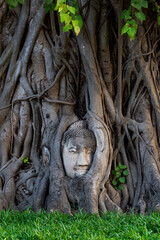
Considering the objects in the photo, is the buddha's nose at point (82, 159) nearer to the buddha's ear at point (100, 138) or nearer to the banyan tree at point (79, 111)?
the banyan tree at point (79, 111)

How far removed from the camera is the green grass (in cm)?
252

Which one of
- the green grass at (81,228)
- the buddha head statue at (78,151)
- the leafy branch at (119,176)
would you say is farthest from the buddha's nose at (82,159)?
the green grass at (81,228)

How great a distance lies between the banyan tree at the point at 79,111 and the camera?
4.11 metres

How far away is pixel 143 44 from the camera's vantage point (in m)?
4.81

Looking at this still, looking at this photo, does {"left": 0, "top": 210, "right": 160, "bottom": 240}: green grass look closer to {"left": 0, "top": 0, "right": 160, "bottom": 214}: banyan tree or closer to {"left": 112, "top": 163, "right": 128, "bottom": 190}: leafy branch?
{"left": 0, "top": 0, "right": 160, "bottom": 214}: banyan tree

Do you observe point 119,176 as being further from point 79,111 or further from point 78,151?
point 79,111

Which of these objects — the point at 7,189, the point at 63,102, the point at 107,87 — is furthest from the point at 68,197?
the point at 107,87

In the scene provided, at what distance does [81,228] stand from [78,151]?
141 centimetres

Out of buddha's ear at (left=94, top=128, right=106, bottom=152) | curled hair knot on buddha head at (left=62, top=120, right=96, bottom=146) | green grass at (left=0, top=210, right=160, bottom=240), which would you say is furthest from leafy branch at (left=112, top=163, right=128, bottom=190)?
green grass at (left=0, top=210, right=160, bottom=240)

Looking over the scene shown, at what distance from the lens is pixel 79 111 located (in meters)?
4.79

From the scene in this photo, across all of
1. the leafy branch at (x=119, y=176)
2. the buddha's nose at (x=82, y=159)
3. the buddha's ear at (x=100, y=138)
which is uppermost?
the buddha's ear at (x=100, y=138)

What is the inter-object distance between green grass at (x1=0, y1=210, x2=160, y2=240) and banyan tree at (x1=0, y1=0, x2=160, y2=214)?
2.30 feet

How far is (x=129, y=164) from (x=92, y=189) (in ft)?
2.84

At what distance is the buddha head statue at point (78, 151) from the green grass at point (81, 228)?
2.71ft
